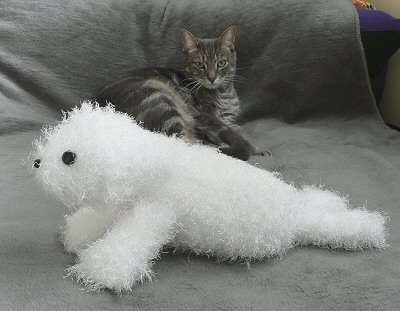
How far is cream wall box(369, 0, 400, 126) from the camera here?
6.04ft

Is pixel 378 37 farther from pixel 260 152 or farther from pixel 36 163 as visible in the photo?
pixel 36 163

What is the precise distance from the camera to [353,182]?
1230mm

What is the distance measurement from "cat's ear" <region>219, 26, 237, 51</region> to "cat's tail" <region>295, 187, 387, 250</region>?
1.01 metres

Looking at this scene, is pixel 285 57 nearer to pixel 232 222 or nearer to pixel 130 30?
pixel 130 30

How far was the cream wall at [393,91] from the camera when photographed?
184 centimetres

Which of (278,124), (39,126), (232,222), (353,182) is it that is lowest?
(39,126)

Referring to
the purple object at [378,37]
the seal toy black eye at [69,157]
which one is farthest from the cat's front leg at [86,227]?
the purple object at [378,37]

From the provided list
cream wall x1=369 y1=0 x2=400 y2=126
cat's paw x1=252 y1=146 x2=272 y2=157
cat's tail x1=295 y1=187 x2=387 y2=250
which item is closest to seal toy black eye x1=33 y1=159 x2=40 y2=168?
cat's tail x1=295 y1=187 x2=387 y2=250

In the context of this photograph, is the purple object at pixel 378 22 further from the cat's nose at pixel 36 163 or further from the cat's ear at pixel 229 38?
the cat's nose at pixel 36 163

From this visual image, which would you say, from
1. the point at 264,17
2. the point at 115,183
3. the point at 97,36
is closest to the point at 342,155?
the point at 264,17

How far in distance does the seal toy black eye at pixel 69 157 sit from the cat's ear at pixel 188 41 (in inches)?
43.1

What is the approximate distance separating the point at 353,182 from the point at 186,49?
861 millimetres

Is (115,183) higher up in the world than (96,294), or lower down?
higher up

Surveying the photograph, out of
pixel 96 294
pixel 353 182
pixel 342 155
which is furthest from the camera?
pixel 342 155
